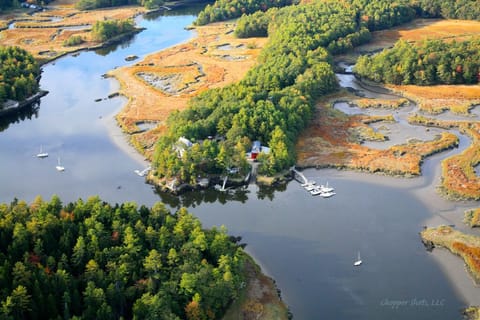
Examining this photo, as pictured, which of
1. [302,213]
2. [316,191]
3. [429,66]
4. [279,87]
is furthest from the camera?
[429,66]

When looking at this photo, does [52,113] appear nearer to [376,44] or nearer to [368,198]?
[368,198]

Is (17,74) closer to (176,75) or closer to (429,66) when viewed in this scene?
(176,75)

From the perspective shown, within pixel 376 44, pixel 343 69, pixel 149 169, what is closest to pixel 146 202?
pixel 149 169

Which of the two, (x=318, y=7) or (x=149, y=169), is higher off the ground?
(x=318, y=7)

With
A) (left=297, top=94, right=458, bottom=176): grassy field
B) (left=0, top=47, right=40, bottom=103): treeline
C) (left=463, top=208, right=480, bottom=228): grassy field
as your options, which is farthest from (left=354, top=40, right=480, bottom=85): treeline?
(left=0, top=47, right=40, bottom=103): treeline

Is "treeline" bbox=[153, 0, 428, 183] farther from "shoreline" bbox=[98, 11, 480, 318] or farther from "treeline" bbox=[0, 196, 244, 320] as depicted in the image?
"treeline" bbox=[0, 196, 244, 320]

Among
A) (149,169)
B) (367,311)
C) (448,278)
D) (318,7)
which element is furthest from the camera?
(318,7)

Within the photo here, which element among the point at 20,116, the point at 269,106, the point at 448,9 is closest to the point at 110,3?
the point at 20,116
